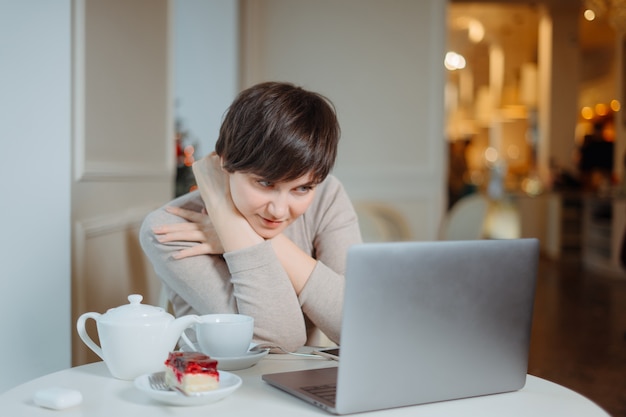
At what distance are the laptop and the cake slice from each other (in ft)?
0.44

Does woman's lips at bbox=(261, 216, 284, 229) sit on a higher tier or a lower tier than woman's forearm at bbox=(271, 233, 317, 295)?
higher

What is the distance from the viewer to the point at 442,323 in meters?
1.14

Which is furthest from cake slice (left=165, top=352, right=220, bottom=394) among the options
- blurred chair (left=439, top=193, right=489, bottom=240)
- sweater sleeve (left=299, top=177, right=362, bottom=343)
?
blurred chair (left=439, top=193, right=489, bottom=240)

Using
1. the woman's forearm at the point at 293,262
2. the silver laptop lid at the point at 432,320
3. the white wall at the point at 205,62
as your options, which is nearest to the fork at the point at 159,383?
the silver laptop lid at the point at 432,320

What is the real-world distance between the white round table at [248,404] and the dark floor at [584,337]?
8.40ft

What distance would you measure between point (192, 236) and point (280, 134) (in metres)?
0.31

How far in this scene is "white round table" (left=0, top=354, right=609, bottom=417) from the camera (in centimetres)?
114

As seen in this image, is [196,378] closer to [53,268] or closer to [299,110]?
[299,110]

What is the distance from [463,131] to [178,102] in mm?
13668

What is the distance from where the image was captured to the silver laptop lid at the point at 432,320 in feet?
3.48

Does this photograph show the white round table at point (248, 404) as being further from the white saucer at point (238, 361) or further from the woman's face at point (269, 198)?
the woman's face at point (269, 198)

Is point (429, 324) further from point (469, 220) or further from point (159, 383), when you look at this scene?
point (469, 220)

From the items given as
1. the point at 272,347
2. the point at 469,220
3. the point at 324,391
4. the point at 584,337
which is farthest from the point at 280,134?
the point at 584,337

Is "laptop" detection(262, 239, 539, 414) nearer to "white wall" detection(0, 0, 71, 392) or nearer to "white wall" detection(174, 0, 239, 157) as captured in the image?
"white wall" detection(0, 0, 71, 392)
